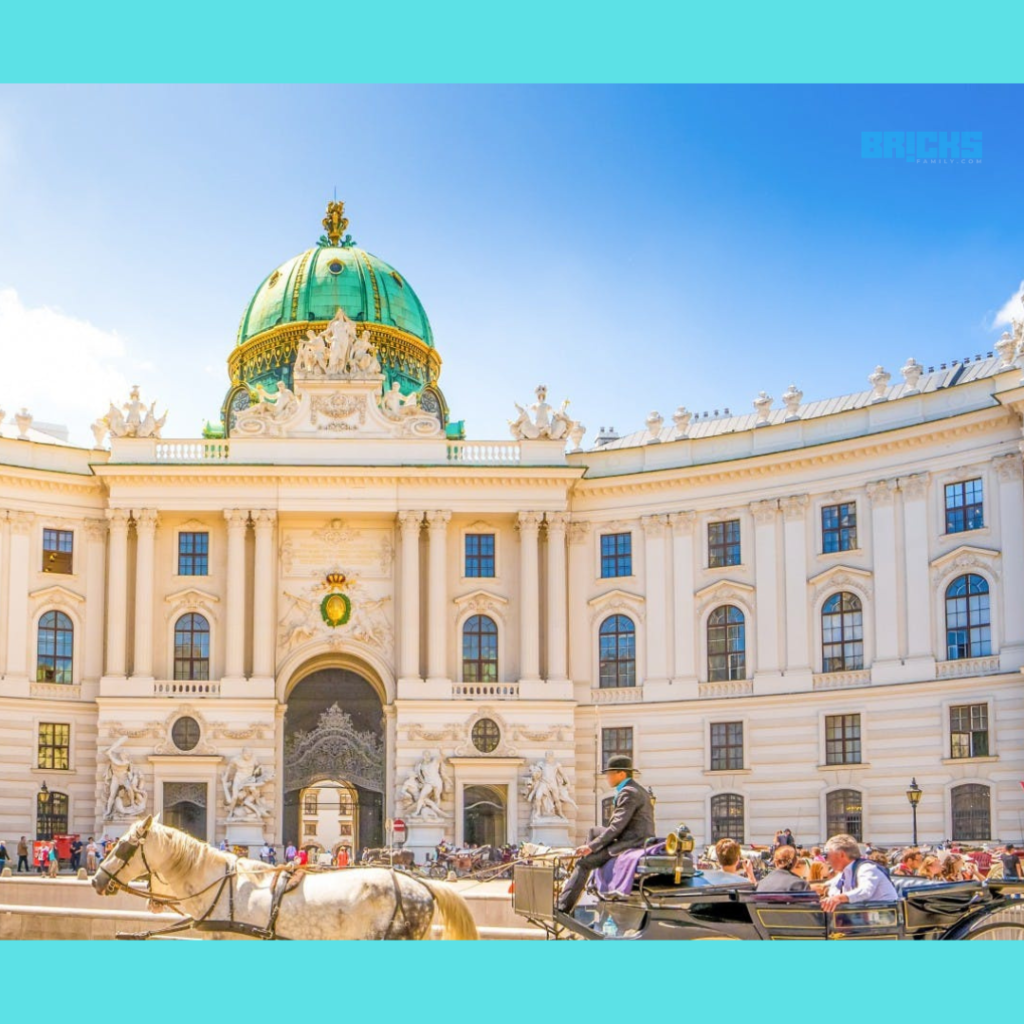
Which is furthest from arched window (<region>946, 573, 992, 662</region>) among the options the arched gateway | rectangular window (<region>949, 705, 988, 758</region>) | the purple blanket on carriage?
the purple blanket on carriage

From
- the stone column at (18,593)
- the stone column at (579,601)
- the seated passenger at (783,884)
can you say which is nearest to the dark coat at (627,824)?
the seated passenger at (783,884)

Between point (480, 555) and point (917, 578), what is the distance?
13.3 metres

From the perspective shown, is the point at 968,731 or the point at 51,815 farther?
the point at 51,815

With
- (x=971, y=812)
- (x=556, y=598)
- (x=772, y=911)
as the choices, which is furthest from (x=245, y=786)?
(x=772, y=911)

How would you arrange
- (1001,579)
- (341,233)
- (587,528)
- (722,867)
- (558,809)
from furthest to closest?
(341,233)
(587,528)
(558,809)
(1001,579)
(722,867)

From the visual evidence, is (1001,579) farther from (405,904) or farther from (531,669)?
(405,904)

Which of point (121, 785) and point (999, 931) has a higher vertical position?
point (121, 785)

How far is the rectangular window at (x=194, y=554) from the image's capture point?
161 feet

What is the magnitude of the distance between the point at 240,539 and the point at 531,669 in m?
9.44

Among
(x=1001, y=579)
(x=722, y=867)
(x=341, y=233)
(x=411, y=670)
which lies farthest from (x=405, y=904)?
(x=341, y=233)

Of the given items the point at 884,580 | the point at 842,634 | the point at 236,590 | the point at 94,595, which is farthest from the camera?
the point at 94,595

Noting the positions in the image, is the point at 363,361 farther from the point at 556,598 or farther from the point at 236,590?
the point at 556,598

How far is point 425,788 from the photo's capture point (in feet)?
151

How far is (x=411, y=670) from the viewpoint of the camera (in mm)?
47562
